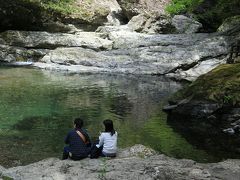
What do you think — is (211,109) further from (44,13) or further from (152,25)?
(152,25)

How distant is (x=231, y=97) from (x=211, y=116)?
102 centimetres

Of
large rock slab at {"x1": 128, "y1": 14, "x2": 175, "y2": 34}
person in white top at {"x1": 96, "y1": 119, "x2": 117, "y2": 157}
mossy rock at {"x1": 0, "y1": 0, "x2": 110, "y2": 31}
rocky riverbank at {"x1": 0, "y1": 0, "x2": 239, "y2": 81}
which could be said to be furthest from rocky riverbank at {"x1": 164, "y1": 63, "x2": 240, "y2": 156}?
large rock slab at {"x1": 128, "y1": 14, "x2": 175, "y2": 34}

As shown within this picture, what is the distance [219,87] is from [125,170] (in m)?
8.10

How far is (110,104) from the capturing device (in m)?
17.8

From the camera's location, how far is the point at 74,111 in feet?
53.4

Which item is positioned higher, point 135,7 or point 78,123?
point 135,7

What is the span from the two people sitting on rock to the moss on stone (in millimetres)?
6553

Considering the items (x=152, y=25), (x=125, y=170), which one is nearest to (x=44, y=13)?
(x=152, y=25)

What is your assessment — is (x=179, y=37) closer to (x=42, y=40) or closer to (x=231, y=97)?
(x=42, y=40)

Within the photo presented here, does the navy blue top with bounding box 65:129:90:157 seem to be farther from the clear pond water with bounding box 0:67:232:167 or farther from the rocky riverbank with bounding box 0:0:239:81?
the rocky riverbank with bounding box 0:0:239:81

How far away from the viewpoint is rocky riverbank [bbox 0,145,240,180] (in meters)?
8.47

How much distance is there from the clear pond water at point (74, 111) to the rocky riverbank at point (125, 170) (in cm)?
178

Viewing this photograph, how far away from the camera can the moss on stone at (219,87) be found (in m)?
15.2

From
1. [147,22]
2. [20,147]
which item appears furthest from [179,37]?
[20,147]
